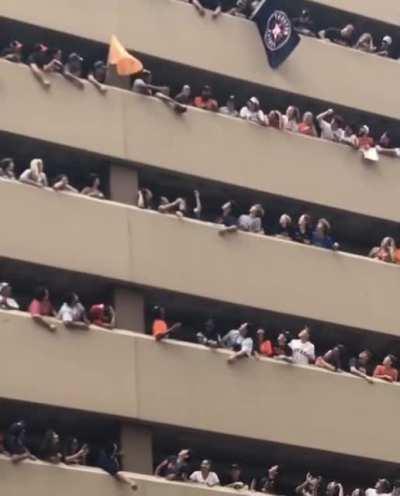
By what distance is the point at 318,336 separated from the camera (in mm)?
36594

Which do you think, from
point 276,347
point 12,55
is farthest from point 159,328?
point 12,55

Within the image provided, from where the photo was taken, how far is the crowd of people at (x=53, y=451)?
30.7 meters

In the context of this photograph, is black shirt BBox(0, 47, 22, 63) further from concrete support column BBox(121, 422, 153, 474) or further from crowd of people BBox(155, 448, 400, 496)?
crowd of people BBox(155, 448, 400, 496)

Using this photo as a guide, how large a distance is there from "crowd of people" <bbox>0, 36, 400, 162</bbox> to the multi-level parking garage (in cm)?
26

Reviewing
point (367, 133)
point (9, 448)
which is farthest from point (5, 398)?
point (367, 133)

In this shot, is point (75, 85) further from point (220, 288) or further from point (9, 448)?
point (9, 448)

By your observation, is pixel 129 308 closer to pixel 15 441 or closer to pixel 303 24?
pixel 15 441

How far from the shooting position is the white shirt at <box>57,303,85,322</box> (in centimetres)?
3262

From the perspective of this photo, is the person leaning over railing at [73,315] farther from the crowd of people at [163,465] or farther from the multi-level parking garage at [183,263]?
the crowd of people at [163,465]

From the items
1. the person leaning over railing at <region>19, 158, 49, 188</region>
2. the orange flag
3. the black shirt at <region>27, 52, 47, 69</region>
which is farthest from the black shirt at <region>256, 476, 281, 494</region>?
the black shirt at <region>27, 52, 47, 69</region>

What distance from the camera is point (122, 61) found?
35.9m

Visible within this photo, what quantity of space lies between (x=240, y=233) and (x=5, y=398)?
658 cm

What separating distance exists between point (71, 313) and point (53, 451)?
2858 millimetres

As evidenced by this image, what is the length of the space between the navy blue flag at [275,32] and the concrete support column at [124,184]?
4.63m
